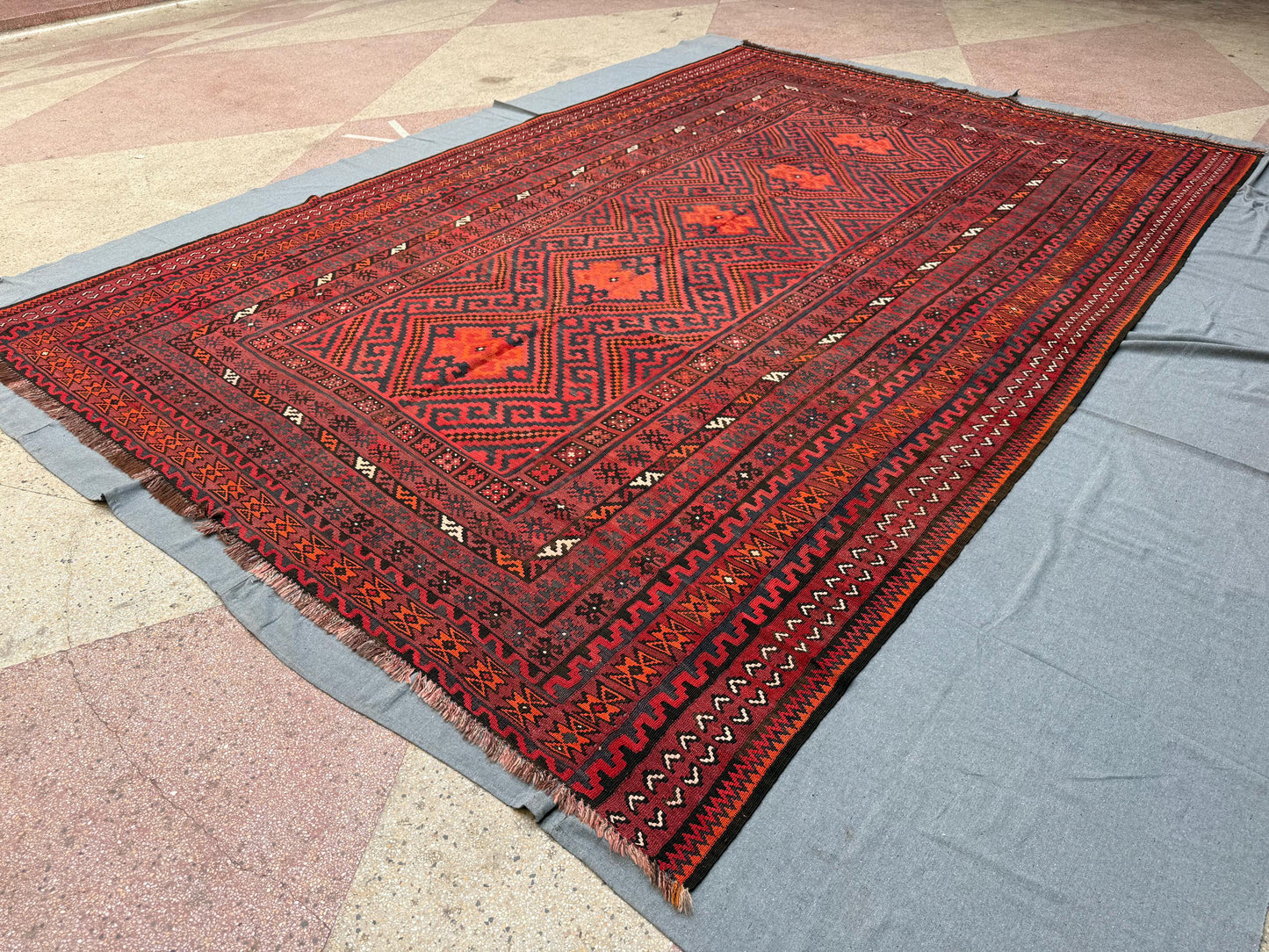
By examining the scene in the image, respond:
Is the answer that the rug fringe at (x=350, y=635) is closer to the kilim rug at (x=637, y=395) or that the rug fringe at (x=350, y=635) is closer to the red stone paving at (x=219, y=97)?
the kilim rug at (x=637, y=395)

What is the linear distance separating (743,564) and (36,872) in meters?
1.43

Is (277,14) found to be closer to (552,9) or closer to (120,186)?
(552,9)

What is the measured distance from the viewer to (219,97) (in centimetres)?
458

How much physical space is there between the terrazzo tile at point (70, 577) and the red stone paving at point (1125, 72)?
4604 millimetres

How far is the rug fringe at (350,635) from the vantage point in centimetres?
144

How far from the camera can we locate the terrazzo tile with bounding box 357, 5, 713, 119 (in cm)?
456

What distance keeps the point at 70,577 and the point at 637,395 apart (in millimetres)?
1476

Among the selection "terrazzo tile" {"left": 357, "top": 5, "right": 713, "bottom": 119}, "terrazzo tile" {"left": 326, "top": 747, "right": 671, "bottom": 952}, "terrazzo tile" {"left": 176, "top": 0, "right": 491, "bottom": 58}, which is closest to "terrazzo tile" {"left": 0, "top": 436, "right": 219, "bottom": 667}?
"terrazzo tile" {"left": 326, "top": 747, "right": 671, "bottom": 952}

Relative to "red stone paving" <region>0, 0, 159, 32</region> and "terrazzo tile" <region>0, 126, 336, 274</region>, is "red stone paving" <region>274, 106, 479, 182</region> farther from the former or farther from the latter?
"red stone paving" <region>0, 0, 159, 32</region>

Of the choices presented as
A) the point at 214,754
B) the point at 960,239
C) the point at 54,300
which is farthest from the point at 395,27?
the point at 214,754

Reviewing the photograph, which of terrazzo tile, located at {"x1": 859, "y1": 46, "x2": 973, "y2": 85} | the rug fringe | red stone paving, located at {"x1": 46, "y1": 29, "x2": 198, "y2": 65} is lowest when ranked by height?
the rug fringe

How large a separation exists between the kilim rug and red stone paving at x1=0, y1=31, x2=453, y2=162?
1270mm

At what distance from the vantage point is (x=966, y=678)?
5.53ft

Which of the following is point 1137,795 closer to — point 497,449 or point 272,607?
point 497,449
